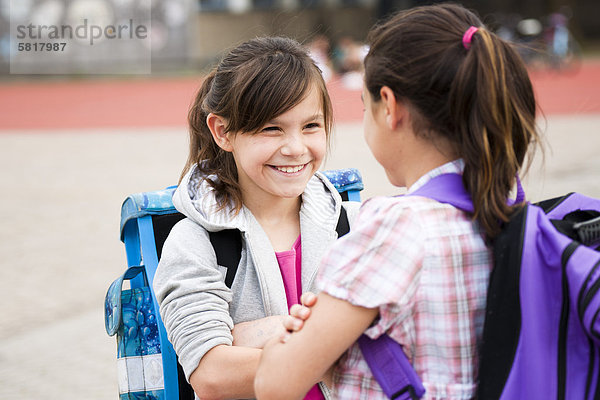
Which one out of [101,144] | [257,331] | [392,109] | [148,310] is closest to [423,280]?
[392,109]

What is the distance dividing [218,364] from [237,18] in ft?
95.4

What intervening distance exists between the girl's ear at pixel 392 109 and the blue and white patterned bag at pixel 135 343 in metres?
0.88

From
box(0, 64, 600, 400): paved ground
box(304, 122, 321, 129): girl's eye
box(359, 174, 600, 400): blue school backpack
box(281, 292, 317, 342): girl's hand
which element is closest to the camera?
box(359, 174, 600, 400): blue school backpack

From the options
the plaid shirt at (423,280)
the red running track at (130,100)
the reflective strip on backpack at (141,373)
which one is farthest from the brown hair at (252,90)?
the red running track at (130,100)

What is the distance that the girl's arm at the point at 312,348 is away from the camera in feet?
4.15

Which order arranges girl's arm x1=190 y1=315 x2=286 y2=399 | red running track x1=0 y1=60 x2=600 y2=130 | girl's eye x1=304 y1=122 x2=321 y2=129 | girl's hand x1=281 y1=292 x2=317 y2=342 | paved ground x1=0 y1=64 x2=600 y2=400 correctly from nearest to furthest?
girl's hand x1=281 y1=292 x2=317 y2=342, girl's arm x1=190 y1=315 x2=286 y2=399, girl's eye x1=304 y1=122 x2=321 y2=129, paved ground x1=0 y1=64 x2=600 y2=400, red running track x1=0 y1=60 x2=600 y2=130

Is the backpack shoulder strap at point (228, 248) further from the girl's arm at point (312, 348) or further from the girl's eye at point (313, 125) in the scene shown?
the girl's arm at point (312, 348)

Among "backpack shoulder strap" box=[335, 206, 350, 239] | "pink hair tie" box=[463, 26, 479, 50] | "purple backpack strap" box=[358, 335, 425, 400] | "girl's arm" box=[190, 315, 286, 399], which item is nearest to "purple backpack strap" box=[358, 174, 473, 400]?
"purple backpack strap" box=[358, 335, 425, 400]

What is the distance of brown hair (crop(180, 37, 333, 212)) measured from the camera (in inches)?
71.4

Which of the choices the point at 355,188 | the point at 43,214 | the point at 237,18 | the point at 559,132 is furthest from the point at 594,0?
the point at 355,188

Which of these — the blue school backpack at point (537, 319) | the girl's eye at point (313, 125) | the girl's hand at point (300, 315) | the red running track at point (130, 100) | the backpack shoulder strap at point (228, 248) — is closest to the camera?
the blue school backpack at point (537, 319)

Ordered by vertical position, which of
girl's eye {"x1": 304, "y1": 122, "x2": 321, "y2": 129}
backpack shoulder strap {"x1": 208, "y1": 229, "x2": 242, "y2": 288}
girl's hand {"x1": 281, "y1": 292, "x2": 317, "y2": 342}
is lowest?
girl's hand {"x1": 281, "y1": 292, "x2": 317, "y2": 342}

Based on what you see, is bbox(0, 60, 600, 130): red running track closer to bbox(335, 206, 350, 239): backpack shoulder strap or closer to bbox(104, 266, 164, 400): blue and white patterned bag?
bbox(335, 206, 350, 239): backpack shoulder strap

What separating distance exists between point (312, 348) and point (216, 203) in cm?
67
